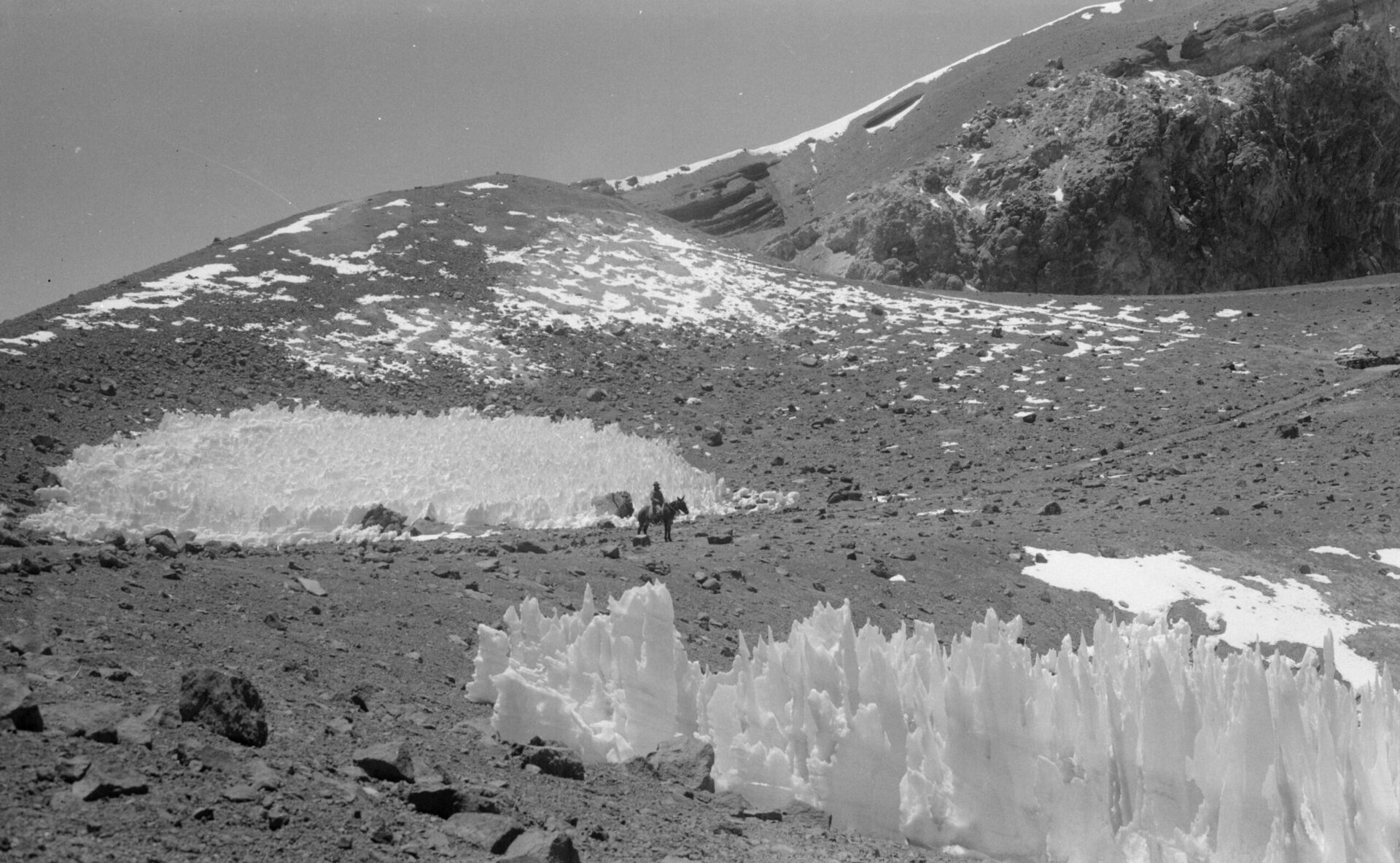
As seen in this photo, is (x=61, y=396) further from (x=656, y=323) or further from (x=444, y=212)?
(x=444, y=212)

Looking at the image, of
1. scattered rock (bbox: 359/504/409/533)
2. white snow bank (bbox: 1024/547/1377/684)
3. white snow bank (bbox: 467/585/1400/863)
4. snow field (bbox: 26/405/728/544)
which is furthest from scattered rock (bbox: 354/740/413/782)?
white snow bank (bbox: 1024/547/1377/684)

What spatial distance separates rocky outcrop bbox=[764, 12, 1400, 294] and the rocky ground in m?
27.0

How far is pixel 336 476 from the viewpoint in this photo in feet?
55.5

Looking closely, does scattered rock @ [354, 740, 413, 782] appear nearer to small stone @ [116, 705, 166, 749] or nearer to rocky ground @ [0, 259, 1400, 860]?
rocky ground @ [0, 259, 1400, 860]

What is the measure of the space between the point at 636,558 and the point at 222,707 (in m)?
7.65

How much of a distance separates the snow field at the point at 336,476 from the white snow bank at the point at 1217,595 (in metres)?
6.83

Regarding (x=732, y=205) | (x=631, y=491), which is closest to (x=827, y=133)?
(x=732, y=205)

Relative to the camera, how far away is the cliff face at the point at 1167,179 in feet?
205

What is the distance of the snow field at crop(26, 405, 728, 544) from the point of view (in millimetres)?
14555

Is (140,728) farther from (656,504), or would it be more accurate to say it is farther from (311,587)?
(656,504)

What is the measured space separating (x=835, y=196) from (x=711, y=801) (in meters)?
80.0

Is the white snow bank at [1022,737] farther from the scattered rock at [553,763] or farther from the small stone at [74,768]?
the small stone at [74,768]

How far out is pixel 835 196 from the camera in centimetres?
8219

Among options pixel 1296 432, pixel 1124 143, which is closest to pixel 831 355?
pixel 1296 432
